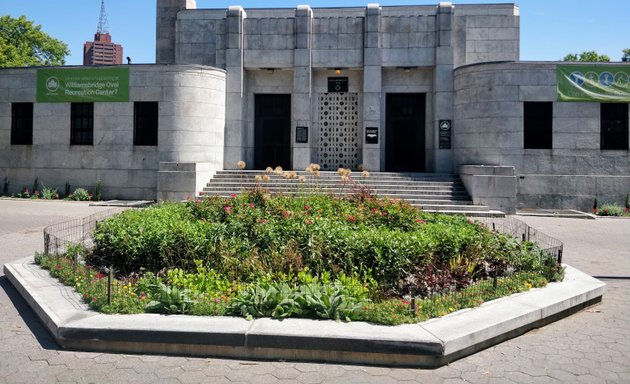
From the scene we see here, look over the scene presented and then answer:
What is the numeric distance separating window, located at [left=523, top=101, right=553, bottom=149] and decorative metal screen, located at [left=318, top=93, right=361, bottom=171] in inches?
322

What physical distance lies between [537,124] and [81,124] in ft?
69.1

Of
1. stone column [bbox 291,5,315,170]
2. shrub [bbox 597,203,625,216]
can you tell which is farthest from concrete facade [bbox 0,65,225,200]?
shrub [bbox 597,203,625,216]

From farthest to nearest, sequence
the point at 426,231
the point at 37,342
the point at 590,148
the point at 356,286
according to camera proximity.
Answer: the point at 590,148 < the point at 426,231 < the point at 356,286 < the point at 37,342

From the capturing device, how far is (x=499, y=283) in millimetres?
7219

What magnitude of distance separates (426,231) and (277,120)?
17.7 m

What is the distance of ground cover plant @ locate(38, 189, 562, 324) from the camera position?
5.84 metres

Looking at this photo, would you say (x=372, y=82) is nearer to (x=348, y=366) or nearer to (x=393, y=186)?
(x=393, y=186)

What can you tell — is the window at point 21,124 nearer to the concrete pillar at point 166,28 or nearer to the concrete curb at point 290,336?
the concrete pillar at point 166,28

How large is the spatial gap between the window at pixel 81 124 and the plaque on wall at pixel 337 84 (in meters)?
11.8

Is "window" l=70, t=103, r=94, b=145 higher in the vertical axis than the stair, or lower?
higher

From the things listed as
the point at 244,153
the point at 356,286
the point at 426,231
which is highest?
the point at 244,153

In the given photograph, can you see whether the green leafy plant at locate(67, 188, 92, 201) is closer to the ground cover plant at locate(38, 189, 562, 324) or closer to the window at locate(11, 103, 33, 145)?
the window at locate(11, 103, 33, 145)

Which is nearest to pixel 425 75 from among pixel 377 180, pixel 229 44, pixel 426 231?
pixel 377 180

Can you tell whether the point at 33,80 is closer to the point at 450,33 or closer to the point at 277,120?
the point at 277,120
